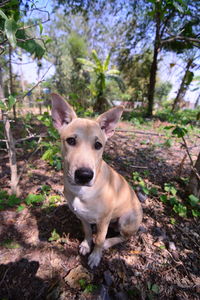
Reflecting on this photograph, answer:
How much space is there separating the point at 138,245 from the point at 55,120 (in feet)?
7.76

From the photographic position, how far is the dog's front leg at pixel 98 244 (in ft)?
7.41

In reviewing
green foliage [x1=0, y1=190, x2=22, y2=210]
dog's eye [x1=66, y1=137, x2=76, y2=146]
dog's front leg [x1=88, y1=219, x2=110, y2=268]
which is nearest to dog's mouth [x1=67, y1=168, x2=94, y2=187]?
dog's eye [x1=66, y1=137, x2=76, y2=146]

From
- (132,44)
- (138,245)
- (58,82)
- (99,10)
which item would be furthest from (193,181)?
(58,82)

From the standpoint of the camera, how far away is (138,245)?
267 centimetres

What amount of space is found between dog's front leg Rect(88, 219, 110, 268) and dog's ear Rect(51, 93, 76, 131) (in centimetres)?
149

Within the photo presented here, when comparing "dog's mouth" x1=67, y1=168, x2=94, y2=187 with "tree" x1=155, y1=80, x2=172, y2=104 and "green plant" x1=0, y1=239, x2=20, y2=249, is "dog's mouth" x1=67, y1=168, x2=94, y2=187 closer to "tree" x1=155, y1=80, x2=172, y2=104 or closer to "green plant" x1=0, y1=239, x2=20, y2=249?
"green plant" x1=0, y1=239, x2=20, y2=249

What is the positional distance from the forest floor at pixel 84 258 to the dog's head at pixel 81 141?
1.27 meters

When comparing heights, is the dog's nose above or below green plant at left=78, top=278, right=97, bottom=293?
above

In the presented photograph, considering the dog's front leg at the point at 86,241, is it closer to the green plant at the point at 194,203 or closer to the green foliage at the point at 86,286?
the green foliage at the point at 86,286

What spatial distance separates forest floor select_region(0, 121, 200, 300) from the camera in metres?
2.00

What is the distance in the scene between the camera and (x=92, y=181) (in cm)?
174

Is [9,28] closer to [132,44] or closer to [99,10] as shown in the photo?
[99,10]

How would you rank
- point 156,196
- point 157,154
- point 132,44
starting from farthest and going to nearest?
1. point 132,44
2. point 157,154
3. point 156,196

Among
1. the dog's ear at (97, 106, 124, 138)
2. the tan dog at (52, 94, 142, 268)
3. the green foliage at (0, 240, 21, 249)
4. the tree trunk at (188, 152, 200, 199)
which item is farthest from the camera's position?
the tree trunk at (188, 152, 200, 199)
